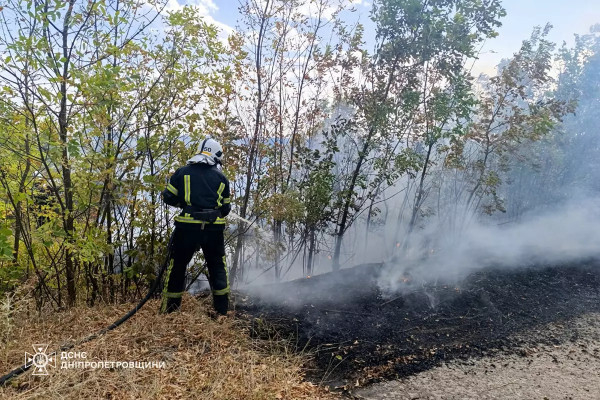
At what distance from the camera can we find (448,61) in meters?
7.06

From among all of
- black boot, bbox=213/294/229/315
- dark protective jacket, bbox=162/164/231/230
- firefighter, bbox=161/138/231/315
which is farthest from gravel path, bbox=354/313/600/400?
dark protective jacket, bbox=162/164/231/230

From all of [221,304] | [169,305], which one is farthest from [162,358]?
[221,304]

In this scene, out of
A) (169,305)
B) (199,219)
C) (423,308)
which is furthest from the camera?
(423,308)

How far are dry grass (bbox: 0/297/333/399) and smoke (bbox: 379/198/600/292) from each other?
9.40ft

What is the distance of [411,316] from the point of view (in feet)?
16.1

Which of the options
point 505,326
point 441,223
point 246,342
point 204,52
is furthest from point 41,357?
point 441,223

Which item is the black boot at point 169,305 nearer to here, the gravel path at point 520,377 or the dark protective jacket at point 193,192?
the dark protective jacket at point 193,192

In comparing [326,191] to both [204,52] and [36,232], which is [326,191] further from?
[36,232]

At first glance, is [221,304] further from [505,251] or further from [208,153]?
[505,251]

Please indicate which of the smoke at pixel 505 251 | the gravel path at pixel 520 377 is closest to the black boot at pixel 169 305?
the gravel path at pixel 520 377

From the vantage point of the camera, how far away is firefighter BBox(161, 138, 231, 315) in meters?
4.20

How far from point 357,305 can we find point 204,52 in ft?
13.0

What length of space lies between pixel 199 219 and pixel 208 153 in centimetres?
81

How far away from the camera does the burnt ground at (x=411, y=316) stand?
3.83 m
